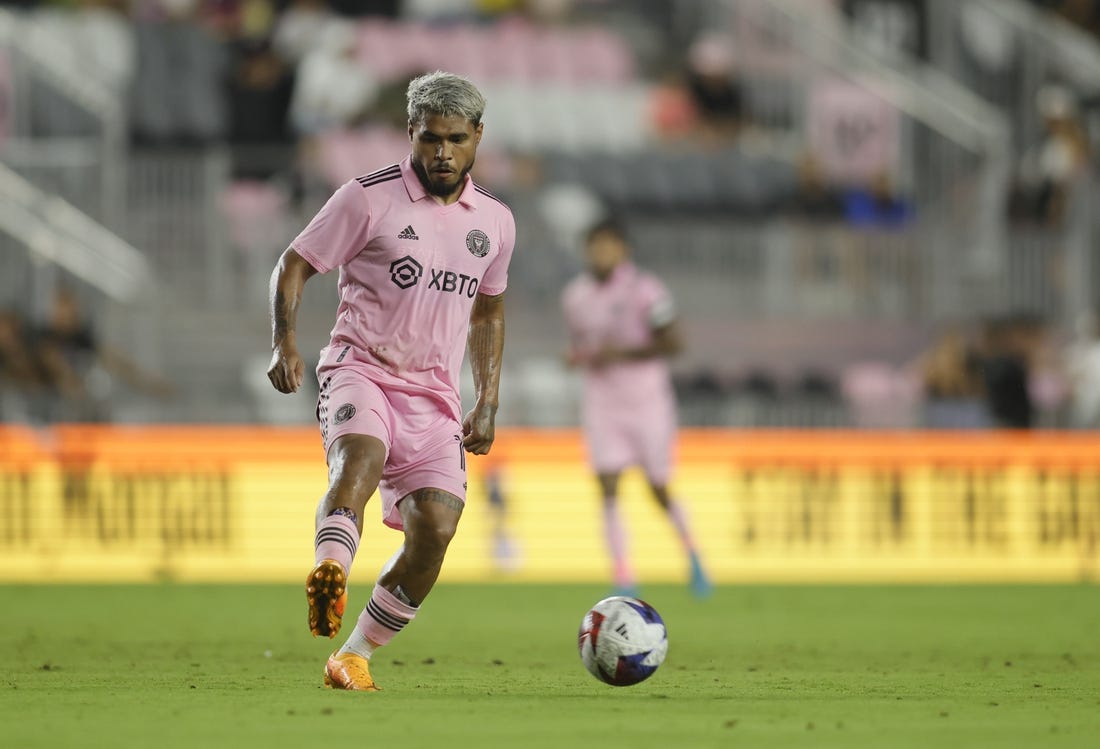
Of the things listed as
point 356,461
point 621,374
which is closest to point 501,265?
point 356,461

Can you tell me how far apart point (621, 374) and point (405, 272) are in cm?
721

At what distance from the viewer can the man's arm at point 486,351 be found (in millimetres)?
8211

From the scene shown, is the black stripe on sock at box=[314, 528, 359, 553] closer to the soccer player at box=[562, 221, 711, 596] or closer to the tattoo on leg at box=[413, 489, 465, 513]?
the tattoo on leg at box=[413, 489, 465, 513]

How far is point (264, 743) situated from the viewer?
246 inches

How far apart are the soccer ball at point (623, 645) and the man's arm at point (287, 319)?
1.64m

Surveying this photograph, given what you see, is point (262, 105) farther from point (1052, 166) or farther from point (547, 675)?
point (547, 675)

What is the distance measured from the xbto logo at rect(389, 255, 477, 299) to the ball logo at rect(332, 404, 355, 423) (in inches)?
21.1

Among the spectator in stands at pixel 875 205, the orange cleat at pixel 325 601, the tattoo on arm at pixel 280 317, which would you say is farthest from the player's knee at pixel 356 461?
the spectator in stands at pixel 875 205

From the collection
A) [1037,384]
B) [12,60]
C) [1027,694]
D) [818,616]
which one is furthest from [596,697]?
[12,60]

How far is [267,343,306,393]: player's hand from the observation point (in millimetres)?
7391

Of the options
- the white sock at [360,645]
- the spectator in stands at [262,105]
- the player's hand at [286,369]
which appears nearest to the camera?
the player's hand at [286,369]

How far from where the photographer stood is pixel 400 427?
26.0 feet

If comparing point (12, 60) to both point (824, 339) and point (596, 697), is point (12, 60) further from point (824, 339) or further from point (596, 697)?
A: point (596, 697)

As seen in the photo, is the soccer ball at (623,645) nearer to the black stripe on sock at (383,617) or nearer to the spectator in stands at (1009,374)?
the black stripe on sock at (383,617)
